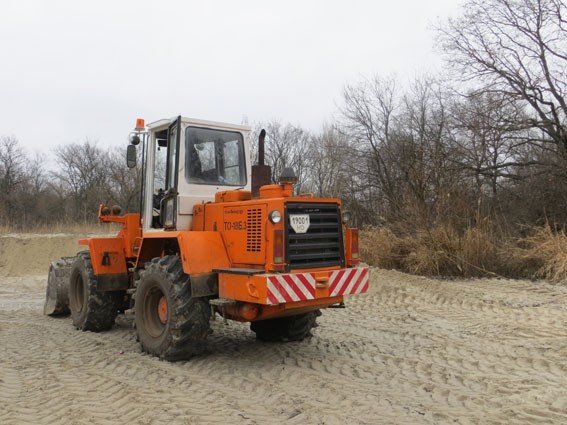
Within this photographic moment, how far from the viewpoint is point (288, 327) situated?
672 cm

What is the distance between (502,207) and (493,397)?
1273 centimetres

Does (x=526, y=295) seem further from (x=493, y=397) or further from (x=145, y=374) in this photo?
(x=145, y=374)

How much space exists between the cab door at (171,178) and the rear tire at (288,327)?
1.78 meters

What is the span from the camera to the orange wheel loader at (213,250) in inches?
216

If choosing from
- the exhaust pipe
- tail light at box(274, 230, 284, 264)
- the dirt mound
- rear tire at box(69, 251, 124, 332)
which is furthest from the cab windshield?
the dirt mound

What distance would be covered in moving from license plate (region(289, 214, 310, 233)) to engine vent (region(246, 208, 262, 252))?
344mm

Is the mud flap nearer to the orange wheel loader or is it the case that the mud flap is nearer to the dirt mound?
the orange wheel loader

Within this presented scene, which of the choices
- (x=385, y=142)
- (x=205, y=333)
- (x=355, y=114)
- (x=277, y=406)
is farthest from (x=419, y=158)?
(x=277, y=406)

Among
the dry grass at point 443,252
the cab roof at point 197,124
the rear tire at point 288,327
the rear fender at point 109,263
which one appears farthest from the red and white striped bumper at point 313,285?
the dry grass at point 443,252

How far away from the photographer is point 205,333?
581cm

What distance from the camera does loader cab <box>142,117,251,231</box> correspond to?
6473 millimetres

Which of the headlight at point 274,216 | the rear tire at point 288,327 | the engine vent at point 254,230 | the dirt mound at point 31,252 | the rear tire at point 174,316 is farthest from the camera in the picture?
the dirt mound at point 31,252

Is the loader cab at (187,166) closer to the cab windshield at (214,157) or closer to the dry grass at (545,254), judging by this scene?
the cab windshield at (214,157)

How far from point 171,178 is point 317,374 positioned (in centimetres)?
302
